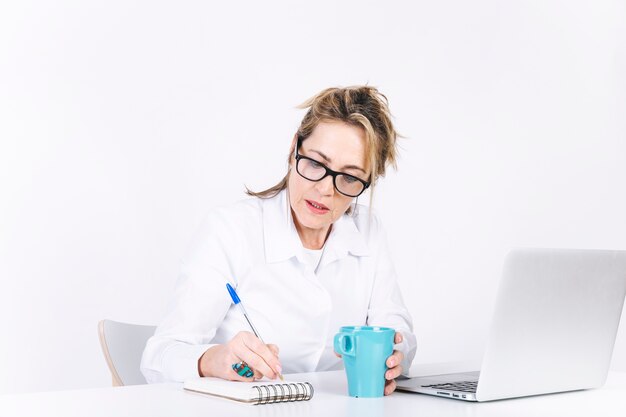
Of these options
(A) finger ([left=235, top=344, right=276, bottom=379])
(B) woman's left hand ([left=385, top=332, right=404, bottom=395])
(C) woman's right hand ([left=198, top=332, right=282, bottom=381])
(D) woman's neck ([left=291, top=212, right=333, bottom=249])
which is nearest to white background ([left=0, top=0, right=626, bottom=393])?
(D) woman's neck ([left=291, top=212, right=333, bottom=249])

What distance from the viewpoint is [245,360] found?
1612 mm

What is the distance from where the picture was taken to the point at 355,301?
238cm

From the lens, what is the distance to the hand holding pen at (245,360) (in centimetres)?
159

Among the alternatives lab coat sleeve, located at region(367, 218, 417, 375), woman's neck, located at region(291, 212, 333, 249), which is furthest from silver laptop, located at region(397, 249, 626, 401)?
woman's neck, located at region(291, 212, 333, 249)

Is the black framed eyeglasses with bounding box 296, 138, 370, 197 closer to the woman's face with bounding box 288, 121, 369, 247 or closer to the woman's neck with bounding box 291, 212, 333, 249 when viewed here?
the woman's face with bounding box 288, 121, 369, 247

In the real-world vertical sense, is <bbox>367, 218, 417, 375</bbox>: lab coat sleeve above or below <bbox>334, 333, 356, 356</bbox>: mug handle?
below

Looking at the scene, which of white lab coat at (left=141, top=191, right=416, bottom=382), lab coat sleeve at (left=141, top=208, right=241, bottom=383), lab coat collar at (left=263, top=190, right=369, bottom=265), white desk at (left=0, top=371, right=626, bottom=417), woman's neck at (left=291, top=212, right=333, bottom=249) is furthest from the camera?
woman's neck at (left=291, top=212, right=333, bottom=249)

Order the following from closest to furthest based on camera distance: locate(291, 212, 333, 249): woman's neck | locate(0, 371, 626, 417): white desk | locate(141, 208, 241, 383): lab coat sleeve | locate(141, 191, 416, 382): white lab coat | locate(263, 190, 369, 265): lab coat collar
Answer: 1. locate(0, 371, 626, 417): white desk
2. locate(141, 208, 241, 383): lab coat sleeve
3. locate(141, 191, 416, 382): white lab coat
4. locate(263, 190, 369, 265): lab coat collar
5. locate(291, 212, 333, 249): woman's neck

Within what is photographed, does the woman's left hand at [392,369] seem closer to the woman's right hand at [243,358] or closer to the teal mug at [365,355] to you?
the teal mug at [365,355]

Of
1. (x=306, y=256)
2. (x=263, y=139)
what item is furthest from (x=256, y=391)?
(x=263, y=139)

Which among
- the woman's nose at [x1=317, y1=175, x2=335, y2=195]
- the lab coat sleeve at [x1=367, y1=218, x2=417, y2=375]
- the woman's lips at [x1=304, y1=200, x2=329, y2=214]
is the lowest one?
the lab coat sleeve at [x1=367, y1=218, x2=417, y2=375]

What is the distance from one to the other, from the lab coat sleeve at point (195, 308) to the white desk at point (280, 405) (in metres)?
0.13

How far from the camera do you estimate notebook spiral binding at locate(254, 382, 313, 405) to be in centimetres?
148

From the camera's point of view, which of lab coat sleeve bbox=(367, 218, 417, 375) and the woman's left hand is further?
lab coat sleeve bbox=(367, 218, 417, 375)
